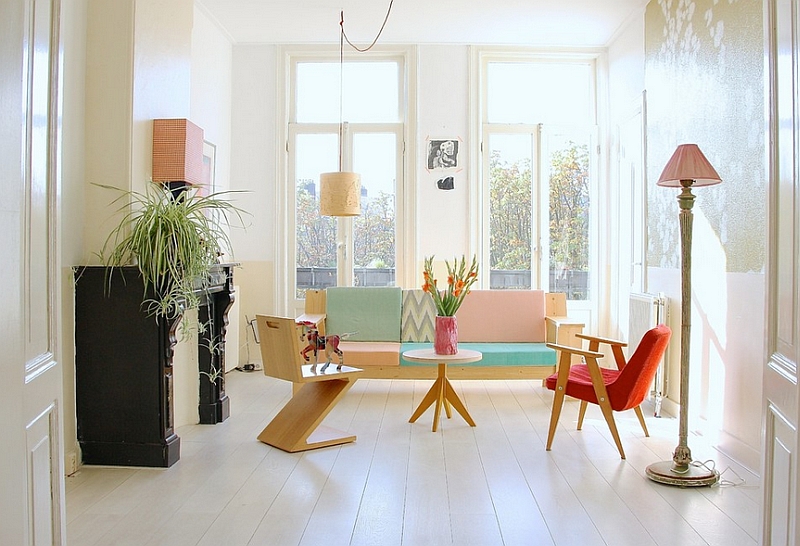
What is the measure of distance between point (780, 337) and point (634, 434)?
9.53ft

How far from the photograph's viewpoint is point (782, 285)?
1.98 metres

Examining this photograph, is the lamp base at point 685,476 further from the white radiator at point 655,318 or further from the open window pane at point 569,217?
the open window pane at point 569,217

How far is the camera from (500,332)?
647 cm

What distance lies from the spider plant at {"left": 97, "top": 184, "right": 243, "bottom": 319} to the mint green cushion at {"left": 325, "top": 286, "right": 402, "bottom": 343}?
2.48 meters

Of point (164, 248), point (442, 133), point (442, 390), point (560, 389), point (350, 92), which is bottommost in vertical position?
point (442, 390)

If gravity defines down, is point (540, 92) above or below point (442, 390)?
above

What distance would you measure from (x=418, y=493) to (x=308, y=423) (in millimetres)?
1050

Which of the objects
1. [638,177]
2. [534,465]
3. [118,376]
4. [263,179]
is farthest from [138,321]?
[638,177]

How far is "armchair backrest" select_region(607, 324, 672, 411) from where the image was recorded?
13.4 feet

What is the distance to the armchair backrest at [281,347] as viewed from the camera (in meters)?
4.32

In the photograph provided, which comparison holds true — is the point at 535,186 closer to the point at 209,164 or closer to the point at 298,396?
the point at 209,164

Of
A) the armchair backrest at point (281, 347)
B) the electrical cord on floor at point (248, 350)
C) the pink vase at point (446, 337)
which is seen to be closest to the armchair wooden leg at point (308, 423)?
the armchair backrest at point (281, 347)

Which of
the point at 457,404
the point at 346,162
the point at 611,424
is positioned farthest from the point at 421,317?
the point at 611,424

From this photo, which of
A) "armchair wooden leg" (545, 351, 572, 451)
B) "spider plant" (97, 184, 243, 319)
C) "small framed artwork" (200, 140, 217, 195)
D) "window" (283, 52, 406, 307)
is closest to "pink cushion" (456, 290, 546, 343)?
"window" (283, 52, 406, 307)
